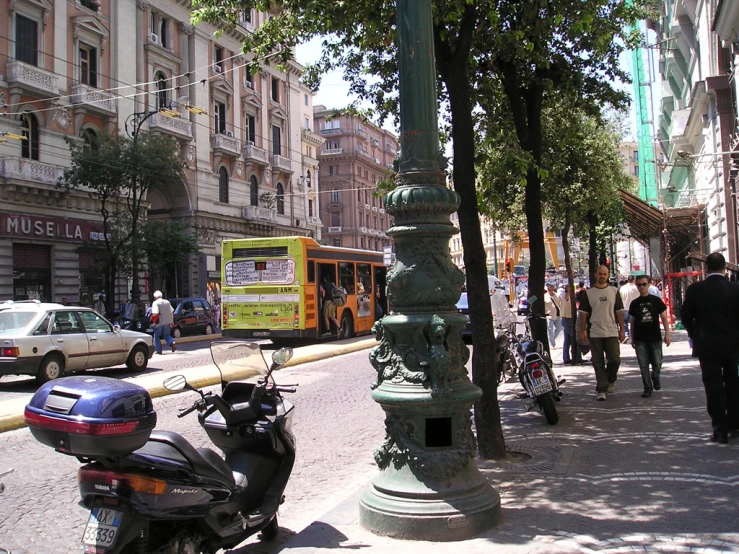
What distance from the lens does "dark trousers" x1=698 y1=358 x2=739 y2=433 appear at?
6465mm

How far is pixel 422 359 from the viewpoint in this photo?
431 cm

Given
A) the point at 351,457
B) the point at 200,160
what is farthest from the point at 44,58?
the point at 351,457

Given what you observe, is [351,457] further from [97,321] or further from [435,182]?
[97,321]

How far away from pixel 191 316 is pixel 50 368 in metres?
15.5

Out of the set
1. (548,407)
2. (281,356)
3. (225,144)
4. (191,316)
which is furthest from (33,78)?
(281,356)

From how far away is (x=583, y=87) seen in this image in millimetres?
10211

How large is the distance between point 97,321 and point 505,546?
11644mm

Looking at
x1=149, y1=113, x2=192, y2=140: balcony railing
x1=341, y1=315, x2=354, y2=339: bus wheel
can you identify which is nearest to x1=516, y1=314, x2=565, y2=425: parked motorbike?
x1=341, y1=315, x2=354, y2=339: bus wheel

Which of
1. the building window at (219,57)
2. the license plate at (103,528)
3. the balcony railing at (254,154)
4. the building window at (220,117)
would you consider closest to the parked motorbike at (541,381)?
the license plate at (103,528)

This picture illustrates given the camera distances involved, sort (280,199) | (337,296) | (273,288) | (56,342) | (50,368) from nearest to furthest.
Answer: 1. (50,368)
2. (56,342)
3. (273,288)
4. (337,296)
5. (280,199)

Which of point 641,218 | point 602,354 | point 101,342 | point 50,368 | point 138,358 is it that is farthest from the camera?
point 641,218

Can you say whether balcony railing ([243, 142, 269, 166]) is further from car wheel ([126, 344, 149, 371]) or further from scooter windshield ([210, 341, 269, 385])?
scooter windshield ([210, 341, 269, 385])

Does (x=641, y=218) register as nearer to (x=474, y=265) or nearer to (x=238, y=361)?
(x=474, y=265)

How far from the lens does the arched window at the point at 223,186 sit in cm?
4244
